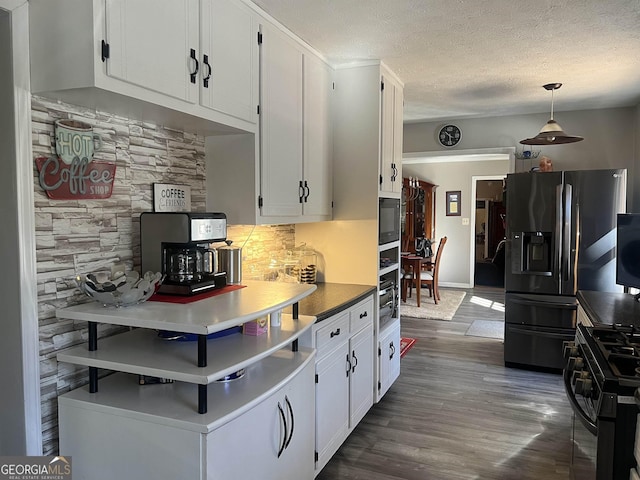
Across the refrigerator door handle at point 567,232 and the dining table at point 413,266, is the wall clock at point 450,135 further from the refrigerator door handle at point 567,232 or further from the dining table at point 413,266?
the dining table at point 413,266

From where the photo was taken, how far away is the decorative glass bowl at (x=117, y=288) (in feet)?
5.41

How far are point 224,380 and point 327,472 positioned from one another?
119 centimetres

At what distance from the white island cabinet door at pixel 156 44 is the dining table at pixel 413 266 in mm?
5297

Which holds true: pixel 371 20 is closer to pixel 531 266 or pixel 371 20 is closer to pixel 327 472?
pixel 327 472

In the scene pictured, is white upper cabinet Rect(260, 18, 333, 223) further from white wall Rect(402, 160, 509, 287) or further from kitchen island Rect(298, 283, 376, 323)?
white wall Rect(402, 160, 509, 287)

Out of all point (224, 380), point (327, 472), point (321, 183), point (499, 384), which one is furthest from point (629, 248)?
point (224, 380)

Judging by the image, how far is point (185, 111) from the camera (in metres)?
1.90

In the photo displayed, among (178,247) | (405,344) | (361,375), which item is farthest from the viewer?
(405,344)

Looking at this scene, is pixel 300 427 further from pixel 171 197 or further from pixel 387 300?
pixel 387 300

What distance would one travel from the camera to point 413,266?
7.14 m

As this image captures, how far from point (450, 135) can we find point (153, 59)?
4.40m

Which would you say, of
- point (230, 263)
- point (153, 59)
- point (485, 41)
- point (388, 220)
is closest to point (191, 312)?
point (230, 263)

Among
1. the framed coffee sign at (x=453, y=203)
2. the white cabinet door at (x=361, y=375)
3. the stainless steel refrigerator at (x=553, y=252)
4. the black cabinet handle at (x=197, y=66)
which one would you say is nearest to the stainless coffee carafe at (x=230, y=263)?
the black cabinet handle at (x=197, y=66)

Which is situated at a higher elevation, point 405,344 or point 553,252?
point 553,252
